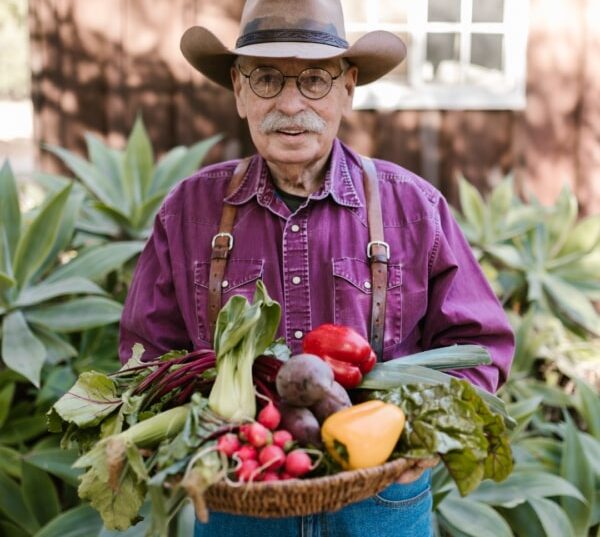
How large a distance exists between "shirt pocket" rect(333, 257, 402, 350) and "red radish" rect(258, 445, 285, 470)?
2.10 ft

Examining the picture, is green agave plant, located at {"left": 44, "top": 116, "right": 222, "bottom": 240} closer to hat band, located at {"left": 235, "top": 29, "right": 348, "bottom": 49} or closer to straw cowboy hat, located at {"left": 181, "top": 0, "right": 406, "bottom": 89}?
straw cowboy hat, located at {"left": 181, "top": 0, "right": 406, "bottom": 89}

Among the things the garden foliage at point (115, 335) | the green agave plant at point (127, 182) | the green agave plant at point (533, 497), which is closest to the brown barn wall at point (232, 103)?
the garden foliage at point (115, 335)

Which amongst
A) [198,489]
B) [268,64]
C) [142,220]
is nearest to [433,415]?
[198,489]

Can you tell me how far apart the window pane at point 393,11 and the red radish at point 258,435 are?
4554 mm

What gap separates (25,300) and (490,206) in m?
2.38

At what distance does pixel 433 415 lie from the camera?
2090mm

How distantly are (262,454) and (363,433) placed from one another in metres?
0.21

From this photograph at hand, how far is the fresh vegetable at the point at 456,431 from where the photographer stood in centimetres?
205

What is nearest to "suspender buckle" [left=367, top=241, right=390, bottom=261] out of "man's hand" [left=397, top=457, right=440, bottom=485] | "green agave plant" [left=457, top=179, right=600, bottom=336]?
"man's hand" [left=397, top=457, right=440, bottom=485]

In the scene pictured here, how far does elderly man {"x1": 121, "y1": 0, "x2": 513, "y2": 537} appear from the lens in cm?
250

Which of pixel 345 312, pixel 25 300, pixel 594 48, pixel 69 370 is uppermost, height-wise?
pixel 594 48

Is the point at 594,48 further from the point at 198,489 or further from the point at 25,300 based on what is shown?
the point at 198,489

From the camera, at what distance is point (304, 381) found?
2.01 m

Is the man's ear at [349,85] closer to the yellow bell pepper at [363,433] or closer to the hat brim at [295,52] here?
the hat brim at [295,52]
